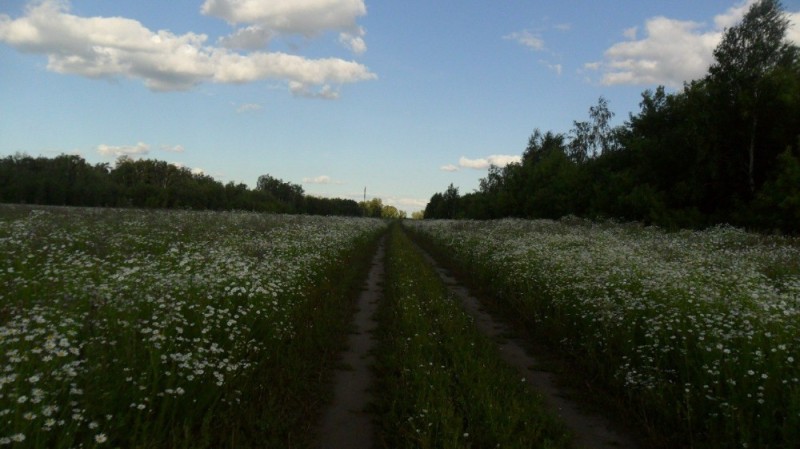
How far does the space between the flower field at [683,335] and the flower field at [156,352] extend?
4.23 m

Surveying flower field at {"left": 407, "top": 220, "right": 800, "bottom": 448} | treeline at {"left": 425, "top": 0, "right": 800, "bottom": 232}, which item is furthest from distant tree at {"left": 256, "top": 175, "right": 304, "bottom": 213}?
flower field at {"left": 407, "top": 220, "right": 800, "bottom": 448}

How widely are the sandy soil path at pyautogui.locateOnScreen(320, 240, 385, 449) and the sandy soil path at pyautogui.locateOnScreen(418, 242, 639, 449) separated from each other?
2.37 meters

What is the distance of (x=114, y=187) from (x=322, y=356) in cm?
9114

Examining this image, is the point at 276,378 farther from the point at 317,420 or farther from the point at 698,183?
the point at 698,183

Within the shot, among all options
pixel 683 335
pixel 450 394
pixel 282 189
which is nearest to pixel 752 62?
pixel 683 335

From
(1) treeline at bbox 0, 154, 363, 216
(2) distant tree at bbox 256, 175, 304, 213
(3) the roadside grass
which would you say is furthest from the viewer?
(2) distant tree at bbox 256, 175, 304, 213

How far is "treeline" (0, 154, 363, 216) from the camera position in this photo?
6706 centimetres

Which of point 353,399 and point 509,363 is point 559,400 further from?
point 353,399

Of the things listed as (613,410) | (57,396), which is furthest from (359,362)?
(57,396)

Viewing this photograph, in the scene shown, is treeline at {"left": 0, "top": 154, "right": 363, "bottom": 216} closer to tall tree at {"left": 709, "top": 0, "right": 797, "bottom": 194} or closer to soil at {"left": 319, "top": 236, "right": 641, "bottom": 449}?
soil at {"left": 319, "top": 236, "right": 641, "bottom": 449}

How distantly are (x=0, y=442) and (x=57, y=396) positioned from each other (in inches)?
28.5

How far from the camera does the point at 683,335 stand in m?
6.55

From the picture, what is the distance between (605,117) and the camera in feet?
227

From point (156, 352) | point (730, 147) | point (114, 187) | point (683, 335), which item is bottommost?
point (156, 352)
